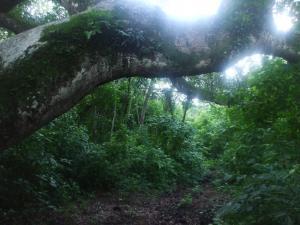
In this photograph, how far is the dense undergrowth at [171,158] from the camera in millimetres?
3598

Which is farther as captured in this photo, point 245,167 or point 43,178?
point 43,178

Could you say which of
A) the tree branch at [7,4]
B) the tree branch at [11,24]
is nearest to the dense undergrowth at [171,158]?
the tree branch at [11,24]

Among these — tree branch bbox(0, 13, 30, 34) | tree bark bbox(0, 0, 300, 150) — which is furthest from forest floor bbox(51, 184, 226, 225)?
tree branch bbox(0, 13, 30, 34)

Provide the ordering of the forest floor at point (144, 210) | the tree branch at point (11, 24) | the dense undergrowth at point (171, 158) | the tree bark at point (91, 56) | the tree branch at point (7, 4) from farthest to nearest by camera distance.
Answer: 1. the tree branch at point (11, 24)
2. the forest floor at point (144, 210)
3. the tree branch at point (7, 4)
4. the dense undergrowth at point (171, 158)
5. the tree bark at point (91, 56)

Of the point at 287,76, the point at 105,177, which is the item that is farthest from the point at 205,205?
the point at 287,76

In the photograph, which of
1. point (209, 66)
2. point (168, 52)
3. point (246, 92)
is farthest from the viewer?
point (246, 92)

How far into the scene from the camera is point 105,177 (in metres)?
9.02

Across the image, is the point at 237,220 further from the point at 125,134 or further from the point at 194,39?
the point at 125,134

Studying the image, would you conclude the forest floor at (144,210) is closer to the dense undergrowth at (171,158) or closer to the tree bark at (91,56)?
the dense undergrowth at (171,158)

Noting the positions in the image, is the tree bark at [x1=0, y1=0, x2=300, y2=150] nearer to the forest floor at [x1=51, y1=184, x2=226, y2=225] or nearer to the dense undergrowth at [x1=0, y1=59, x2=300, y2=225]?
the dense undergrowth at [x1=0, y1=59, x2=300, y2=225]

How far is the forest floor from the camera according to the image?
6537mm

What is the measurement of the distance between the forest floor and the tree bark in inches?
118

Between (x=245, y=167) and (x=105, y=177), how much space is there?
170 inches

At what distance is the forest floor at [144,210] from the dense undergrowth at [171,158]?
0.40 meters
